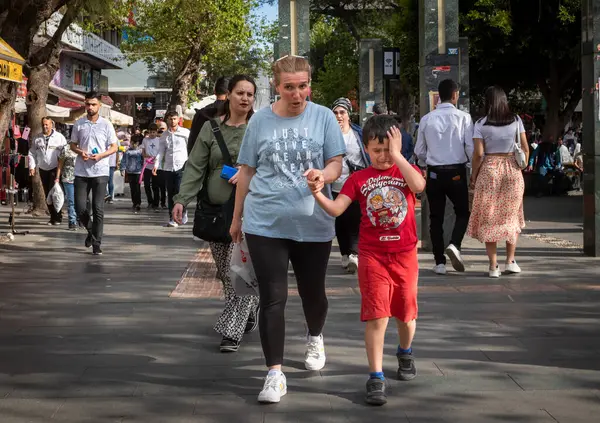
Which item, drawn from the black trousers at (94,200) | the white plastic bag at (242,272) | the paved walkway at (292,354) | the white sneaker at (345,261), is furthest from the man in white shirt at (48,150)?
the white plastic bag at (242,272)

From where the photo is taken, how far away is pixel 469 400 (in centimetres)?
537

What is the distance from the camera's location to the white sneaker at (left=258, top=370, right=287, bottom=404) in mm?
5312

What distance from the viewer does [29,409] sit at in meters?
5.34

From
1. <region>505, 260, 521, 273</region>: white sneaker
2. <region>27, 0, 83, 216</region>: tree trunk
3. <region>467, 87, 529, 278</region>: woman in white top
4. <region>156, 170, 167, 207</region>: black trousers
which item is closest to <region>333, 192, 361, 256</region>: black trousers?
<region>467, 87, 529, 278</region>: woman in white top

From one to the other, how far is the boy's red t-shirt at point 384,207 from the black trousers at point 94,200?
7.29m

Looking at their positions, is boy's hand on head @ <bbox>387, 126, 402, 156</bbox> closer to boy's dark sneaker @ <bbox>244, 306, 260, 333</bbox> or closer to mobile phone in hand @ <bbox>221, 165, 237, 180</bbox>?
mobile phone in hand @ <bbox>221, 165, 237, 180</bbox>

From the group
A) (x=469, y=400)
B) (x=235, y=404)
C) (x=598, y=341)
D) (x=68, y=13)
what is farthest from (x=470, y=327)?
(x=68, y=13)

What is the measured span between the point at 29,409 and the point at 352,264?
545 centimetres

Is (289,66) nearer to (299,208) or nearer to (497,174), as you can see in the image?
(299,208)

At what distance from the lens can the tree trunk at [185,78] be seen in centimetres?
4022

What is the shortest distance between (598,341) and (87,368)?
319 cm

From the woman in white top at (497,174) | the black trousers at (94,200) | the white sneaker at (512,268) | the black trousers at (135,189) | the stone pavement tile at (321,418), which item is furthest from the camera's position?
the black trousers at (135,189)

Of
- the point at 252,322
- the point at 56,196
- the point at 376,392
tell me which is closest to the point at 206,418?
the point at 376,392

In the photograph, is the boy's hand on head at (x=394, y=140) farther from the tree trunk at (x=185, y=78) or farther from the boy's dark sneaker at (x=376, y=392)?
the tree trunk at (x=185, y=78)
